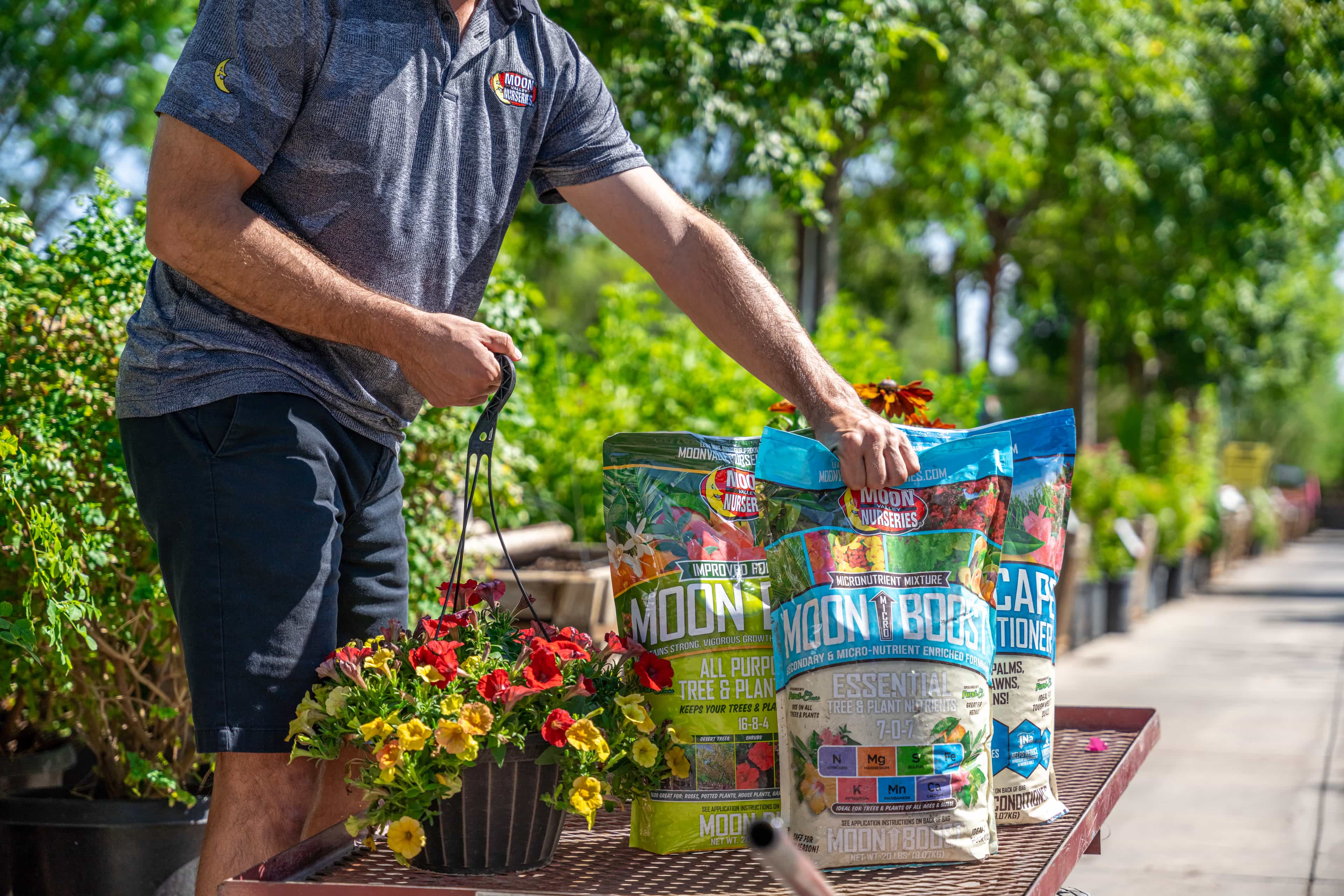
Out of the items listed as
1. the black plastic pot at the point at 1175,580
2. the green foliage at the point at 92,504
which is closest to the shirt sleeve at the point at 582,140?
the green foliage at the point at 92,504

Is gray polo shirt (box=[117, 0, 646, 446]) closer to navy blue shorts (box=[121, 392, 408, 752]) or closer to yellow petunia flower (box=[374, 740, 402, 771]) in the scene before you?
navy blue shorts (box=[121, 392, 408, 752])

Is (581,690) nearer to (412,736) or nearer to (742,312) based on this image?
(412,736)

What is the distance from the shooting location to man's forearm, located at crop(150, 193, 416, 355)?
150 centimetres

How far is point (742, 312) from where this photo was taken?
6.04 ft

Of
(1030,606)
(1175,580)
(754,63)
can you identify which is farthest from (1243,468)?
(1030,606)

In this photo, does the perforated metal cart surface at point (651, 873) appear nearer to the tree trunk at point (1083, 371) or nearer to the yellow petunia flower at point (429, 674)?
the yellow petunia flower at point (429, 674)

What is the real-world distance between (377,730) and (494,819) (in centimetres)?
18

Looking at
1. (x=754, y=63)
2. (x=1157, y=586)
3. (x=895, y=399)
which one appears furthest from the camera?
(x=1157, y=586)

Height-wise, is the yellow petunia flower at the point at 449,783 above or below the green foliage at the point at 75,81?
below

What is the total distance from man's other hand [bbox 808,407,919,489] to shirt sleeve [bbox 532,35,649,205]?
2.15 feet

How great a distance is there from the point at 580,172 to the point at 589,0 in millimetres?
2168

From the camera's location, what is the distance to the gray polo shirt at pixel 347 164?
154cm

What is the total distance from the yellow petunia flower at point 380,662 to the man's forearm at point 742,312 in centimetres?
63

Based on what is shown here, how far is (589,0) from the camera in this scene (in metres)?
A: 3.88
